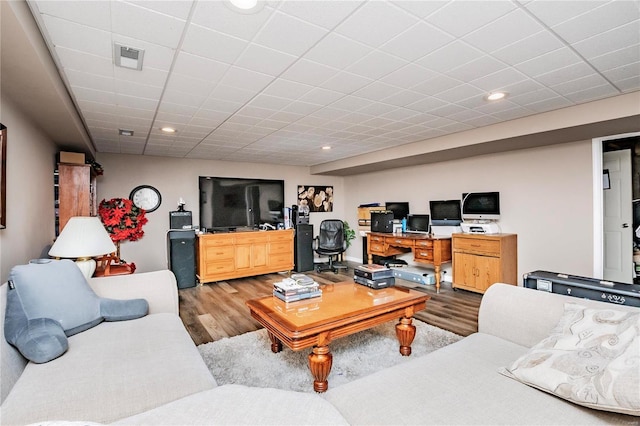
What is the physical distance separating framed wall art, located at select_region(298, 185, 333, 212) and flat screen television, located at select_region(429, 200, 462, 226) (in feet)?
8.52

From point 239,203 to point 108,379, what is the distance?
4571 mm

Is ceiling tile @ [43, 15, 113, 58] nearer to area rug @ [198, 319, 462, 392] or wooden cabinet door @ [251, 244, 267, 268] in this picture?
area rug @ [198, 319, 462, 392]

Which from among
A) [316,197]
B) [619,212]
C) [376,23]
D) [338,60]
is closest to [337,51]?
[338,60]

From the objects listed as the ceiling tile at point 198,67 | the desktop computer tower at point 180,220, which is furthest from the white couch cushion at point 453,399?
the desktop computer tower at point 180,220

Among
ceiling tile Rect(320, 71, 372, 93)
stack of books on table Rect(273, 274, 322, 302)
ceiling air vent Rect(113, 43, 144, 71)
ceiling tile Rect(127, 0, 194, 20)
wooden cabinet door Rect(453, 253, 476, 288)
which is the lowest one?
wooden cabinet door Rect(453, 253, 476, 288)

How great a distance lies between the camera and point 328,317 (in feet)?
6.58

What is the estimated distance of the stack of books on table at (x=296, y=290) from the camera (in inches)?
93.3

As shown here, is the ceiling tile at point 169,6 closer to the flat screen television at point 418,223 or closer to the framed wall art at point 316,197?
the flat screen television at point 418,223

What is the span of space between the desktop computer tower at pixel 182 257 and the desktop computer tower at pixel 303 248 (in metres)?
1.85

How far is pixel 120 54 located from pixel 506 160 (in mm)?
4502

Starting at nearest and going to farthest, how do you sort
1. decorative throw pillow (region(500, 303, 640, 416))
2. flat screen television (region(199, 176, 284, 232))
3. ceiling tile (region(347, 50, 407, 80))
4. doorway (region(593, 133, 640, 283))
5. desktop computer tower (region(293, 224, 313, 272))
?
1. decorative throw pillow (region(500, 303, 640, 416))
2. ceiling tile (region(347, 50, 407, 80))
3. doorway (region(593, 133, 640, 283))
4. flat screen television (region(199, 176, 284, 232))
5. desktop computer tower (region(293, 224, 313, 272))

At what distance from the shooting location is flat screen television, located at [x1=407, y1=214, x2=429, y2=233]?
16.8ft

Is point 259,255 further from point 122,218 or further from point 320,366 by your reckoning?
point 320,366

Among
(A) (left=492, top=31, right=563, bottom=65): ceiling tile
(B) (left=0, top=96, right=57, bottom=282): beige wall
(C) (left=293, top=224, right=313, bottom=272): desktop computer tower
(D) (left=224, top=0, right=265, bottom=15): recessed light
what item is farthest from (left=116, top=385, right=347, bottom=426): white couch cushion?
(C) (left=293, top=224, right=313, bottom=272): desktop computer tower
